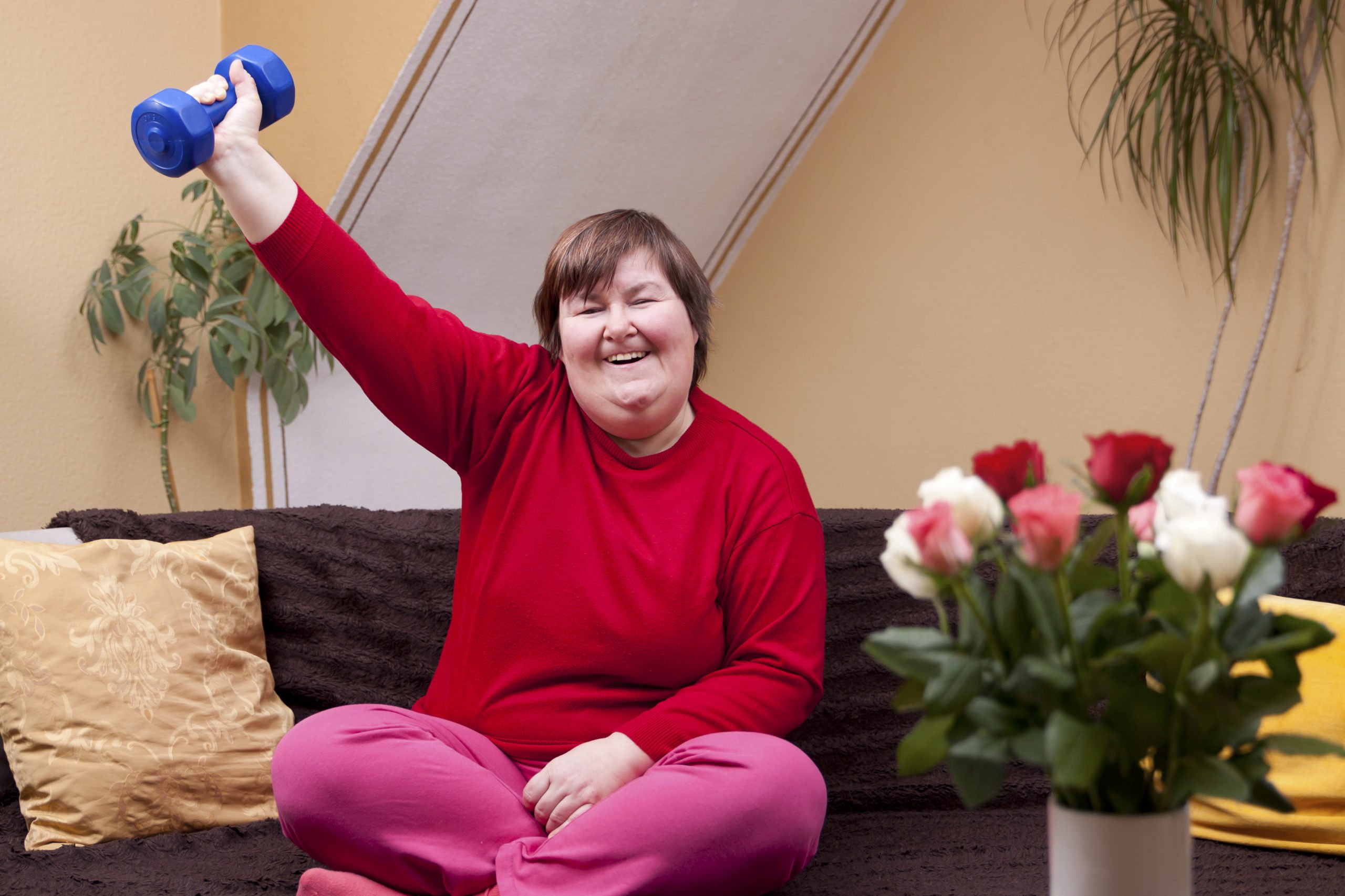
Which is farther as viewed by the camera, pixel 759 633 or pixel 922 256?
pixel 922 256

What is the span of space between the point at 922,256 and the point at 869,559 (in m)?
1.38

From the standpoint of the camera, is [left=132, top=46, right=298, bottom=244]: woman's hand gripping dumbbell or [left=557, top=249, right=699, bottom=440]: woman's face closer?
[left=132, top=46, right=298, bottom=244]: woman's hand gripping dumbbell

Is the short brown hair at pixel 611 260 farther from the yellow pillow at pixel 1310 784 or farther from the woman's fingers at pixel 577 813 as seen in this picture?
the yellow pillow at pixel 1310 784

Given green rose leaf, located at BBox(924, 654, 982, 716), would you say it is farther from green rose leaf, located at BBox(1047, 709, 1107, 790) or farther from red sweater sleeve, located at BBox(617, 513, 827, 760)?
red sweater sleeve, located at BBox(617, 513, 827, 760)

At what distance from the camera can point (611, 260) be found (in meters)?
1.34

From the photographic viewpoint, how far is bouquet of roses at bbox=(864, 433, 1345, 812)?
60cm

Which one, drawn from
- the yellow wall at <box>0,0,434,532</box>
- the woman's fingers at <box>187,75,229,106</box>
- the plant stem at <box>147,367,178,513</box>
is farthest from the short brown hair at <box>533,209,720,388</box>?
the plant stem at <box>147,367,178,513</box>

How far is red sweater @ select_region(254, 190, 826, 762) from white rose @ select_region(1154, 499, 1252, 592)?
708mm

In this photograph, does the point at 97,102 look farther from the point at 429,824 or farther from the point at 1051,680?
the point at 1051,680

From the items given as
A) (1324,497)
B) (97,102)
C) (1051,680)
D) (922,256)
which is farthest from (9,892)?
(922,256)

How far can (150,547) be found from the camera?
1.51m

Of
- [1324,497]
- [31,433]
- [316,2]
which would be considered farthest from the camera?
[316,2]

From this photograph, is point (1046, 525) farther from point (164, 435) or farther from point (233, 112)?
point (164, 435)

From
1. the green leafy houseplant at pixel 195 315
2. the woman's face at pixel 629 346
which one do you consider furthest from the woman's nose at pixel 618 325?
the green leafy houseplant at pixel 195 315
